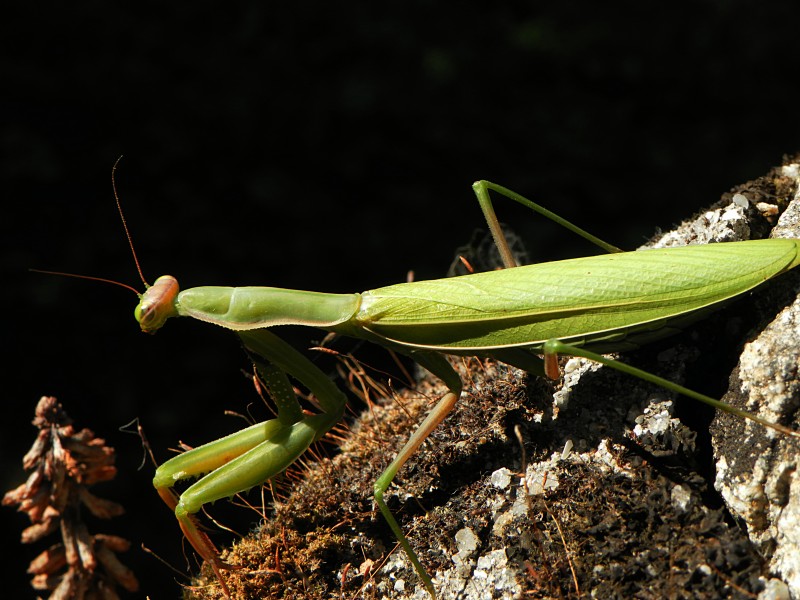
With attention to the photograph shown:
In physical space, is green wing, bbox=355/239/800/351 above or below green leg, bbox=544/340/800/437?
above

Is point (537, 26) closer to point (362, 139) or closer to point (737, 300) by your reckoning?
point (362, 139)

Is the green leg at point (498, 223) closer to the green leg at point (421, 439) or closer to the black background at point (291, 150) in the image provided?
the green leg at point (421, 439)

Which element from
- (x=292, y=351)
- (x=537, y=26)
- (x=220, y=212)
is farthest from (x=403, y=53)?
(x=292, y=351)

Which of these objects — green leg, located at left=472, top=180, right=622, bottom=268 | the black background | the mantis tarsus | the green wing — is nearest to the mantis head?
the mantis tarsus

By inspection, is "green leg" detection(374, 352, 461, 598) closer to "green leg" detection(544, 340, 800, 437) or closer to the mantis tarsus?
the mantis tarsus

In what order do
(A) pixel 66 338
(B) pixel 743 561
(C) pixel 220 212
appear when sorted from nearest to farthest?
(B) pixel 743 561, (A) pixel 66 338, (C) pixel 220 212

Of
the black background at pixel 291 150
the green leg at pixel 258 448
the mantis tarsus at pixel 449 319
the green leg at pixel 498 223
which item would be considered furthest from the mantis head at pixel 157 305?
the black background at pixel 291 150
